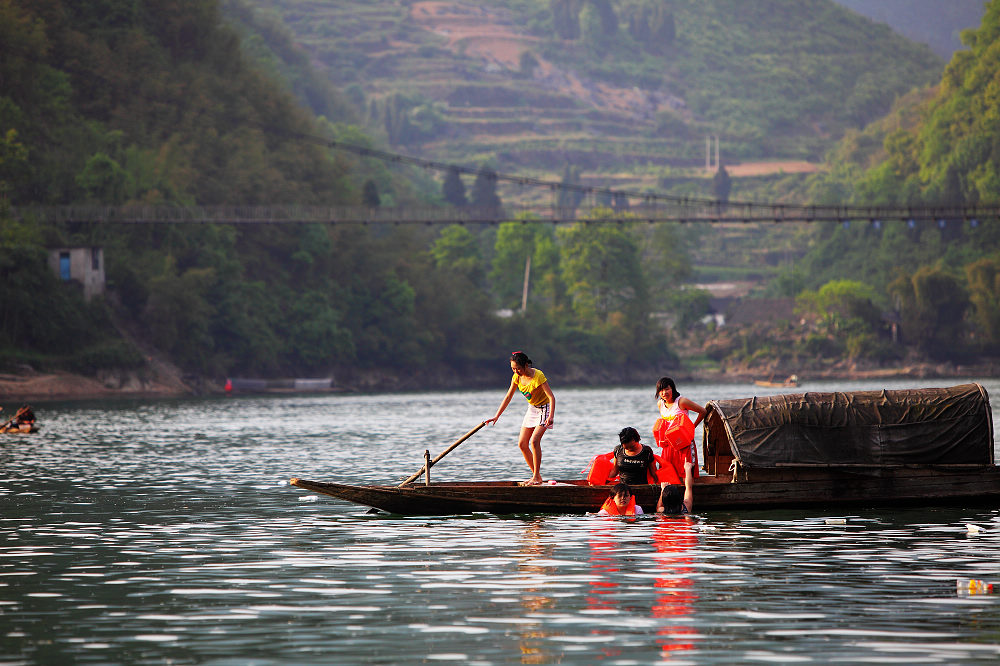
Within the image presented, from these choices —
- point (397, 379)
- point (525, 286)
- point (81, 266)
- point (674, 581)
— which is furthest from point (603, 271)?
point (674, 581)

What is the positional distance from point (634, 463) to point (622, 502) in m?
0.64

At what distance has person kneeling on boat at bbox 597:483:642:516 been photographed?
23219 mm

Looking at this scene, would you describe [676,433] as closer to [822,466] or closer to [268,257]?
[822,466]

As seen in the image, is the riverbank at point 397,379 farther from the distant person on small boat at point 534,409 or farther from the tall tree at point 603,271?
the distant person on small boat at point 534,409

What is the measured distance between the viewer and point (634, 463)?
2341 centimetres

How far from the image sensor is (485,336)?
443 ft

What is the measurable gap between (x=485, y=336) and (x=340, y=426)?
245 feet

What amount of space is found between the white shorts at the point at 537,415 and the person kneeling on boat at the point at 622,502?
1.57 m

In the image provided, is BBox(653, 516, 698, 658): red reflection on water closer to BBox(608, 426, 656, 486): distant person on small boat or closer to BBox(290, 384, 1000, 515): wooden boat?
BBox(608, 426, 656, 486): distant person on small boat

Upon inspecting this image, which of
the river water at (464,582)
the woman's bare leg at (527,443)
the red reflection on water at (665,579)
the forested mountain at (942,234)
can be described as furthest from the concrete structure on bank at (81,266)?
the red reflection on water at (665,579)

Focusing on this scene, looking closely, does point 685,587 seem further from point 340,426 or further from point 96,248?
point 96,248

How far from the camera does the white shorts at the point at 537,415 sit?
77.9ft

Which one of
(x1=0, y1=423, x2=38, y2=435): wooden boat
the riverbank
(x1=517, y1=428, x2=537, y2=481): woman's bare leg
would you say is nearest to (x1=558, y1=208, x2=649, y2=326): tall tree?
the riverbank

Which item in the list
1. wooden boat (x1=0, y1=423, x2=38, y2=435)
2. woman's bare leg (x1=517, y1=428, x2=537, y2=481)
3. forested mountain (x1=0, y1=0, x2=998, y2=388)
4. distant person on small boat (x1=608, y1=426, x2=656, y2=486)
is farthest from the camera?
forested mountain (x1=0, y1=0, x2=998, y2=388)
